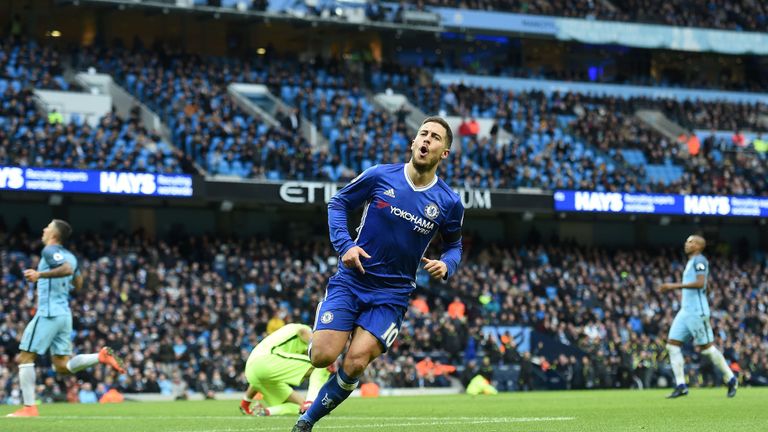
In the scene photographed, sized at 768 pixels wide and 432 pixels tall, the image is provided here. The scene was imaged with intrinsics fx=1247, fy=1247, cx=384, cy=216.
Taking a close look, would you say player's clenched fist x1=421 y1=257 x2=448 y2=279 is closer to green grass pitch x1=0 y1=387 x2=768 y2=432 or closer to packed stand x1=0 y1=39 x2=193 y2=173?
green grass pitch x1=0 y1=387 x2=768 y2=432

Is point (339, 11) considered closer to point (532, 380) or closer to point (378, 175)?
point (532, 380)

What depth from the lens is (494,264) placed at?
141 ft

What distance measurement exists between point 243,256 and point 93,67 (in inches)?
380

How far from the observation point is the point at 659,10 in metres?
59.1

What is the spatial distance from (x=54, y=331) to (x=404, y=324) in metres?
19.3

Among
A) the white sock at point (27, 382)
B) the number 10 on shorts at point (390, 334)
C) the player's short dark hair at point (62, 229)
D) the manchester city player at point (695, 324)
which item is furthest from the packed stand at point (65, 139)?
the number 10 on shorts at point (390, 334)

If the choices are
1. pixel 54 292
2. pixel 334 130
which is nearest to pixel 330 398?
pixel 54 292

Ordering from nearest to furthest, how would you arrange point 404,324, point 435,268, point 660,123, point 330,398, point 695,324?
point 435,268
point 330,398
point 695,324
point 404,324
point 660,123

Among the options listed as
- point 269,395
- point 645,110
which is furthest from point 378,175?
point 645,110

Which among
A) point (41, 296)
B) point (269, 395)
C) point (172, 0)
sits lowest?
point (269, 395)

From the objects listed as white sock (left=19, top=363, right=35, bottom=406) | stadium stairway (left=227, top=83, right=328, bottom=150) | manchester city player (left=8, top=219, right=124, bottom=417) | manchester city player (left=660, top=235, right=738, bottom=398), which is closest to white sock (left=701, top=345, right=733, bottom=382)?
manchester city player (left=660, top=235, right=738, bottom=398)

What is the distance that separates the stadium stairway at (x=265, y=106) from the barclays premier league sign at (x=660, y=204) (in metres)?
8.63

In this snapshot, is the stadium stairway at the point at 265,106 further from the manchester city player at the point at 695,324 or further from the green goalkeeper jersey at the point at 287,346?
the green goalkeeper jersey at the point at 287,346

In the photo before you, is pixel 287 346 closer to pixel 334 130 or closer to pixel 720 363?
pixel 720 363
